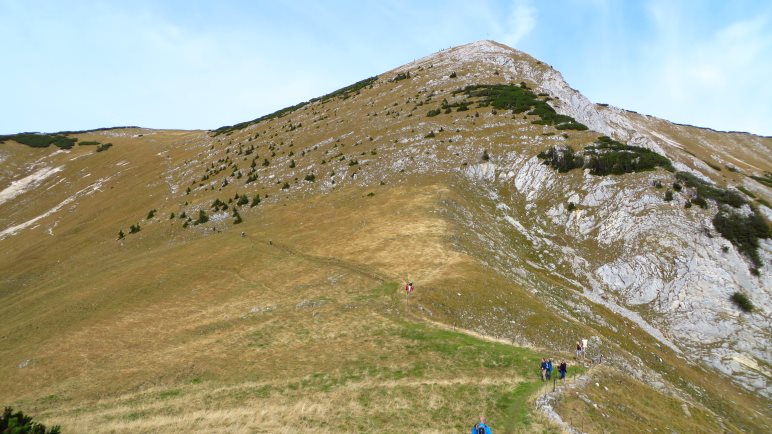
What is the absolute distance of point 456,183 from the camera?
65.8m

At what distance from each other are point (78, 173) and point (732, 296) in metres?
147

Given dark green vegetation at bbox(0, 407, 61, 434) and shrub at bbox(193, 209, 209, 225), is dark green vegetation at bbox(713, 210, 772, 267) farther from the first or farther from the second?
shrub at bbox(193, 209, 209, 225)

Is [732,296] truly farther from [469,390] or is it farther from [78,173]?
[78,173]

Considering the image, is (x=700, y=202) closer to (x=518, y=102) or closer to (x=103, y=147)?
(x=518, y=102)

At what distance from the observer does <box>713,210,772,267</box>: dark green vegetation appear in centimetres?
4600

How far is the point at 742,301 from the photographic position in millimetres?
42188

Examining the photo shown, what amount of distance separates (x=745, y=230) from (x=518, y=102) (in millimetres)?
48629

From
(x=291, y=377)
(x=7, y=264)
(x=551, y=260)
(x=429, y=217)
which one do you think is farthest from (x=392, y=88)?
(x=291, y=377)

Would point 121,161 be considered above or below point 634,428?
above

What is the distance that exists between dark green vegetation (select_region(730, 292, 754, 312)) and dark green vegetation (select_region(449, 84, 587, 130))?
127ft

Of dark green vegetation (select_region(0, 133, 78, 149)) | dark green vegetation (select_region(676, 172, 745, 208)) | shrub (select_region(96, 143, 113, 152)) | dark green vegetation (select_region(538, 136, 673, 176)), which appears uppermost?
dark green vegetation (select_region(0, 133, 78, 149))

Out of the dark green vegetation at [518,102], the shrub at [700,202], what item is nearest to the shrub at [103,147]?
the dark green vegetation at [518,102]

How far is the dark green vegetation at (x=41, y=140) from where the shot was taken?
149m

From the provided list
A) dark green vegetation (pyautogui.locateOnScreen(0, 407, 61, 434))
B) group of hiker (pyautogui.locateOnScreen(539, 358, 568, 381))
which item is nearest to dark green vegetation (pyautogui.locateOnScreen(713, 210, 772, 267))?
group of hiker (pyautogui.locateOnScreen(539, 358, 568, 381))
